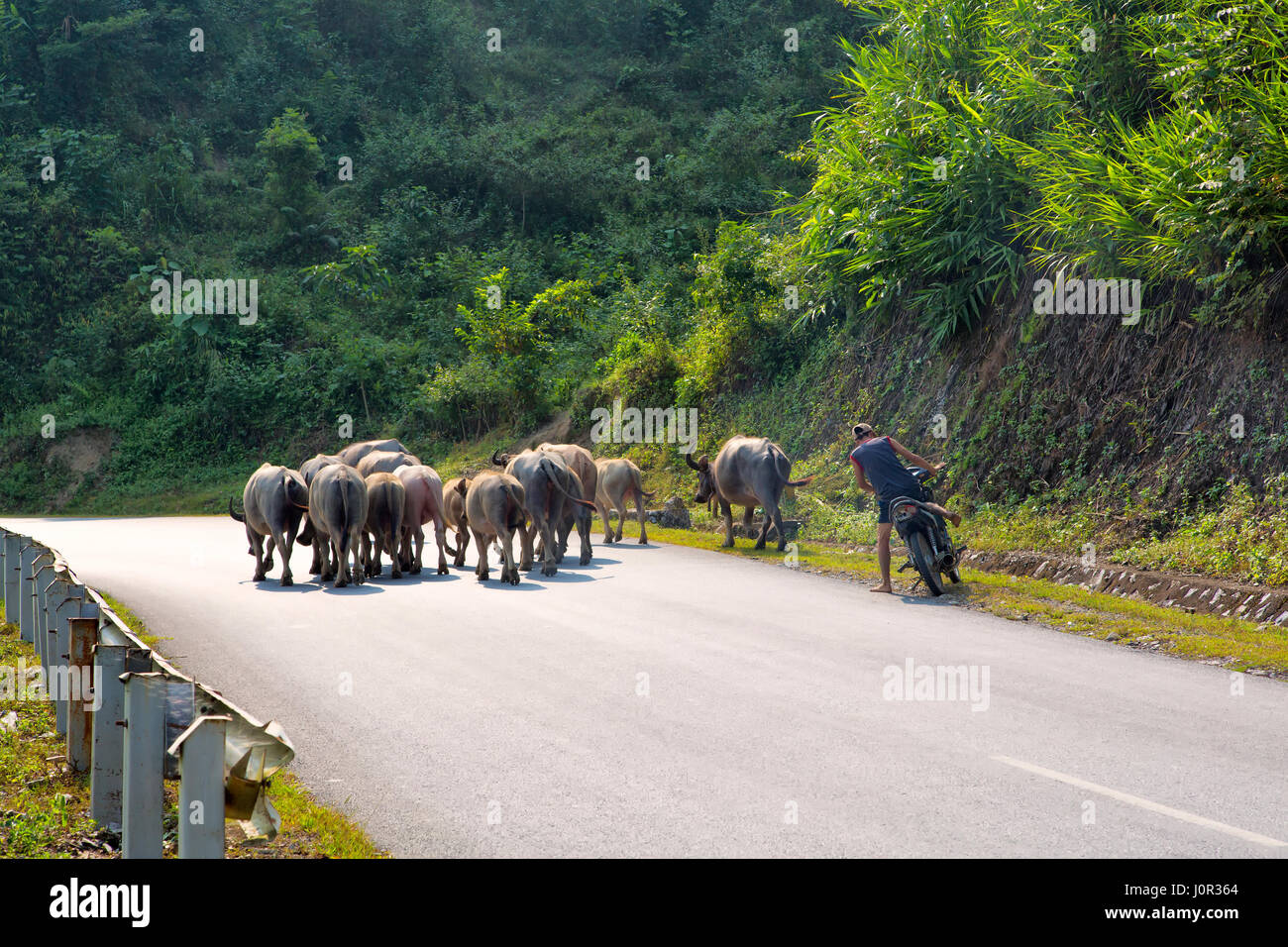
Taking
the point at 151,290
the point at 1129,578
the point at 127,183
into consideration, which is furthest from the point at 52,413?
the point at 1129,578

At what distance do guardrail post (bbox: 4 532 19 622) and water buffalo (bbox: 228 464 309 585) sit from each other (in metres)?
3.57

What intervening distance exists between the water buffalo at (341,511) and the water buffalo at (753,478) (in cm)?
646

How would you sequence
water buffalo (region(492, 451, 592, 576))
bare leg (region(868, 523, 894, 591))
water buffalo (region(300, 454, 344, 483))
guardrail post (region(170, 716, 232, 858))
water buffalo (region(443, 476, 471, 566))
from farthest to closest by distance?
water buffalo (region(443, 476, 471, 566)) → water buffalo (region(300, 454, 344, 483)) → water buffalo (region(492, 451, 592, 576)) → bare leg (region(868, 523, 894, 591)) → guardrail post (region(170, 716, 232, 858))

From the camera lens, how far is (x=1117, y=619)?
437 inches

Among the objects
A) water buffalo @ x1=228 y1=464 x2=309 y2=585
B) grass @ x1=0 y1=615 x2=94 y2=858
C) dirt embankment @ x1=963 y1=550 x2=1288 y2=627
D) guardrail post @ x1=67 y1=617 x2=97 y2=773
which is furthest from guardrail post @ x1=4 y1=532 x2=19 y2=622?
dirt embankment @ x1=963 y1=550 x2=1288 y2=627

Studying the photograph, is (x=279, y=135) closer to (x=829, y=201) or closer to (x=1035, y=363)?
(x=829, y=201)

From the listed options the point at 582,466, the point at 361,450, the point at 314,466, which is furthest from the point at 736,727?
the point at 361,450

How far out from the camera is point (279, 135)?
135 feet

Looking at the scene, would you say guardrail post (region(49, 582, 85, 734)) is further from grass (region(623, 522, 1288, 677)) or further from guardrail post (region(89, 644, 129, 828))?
grass (region(623, 522, 1288, 677))

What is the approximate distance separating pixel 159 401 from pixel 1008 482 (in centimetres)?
2808

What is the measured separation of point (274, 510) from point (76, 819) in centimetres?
914

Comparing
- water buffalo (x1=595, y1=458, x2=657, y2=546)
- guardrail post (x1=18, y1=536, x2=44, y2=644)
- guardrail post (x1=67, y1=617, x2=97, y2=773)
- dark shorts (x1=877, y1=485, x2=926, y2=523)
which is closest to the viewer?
guardrail post (x1=67, y1=617, x2=97, y2=773)

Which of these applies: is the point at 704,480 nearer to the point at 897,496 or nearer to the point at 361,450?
the point at 361,450

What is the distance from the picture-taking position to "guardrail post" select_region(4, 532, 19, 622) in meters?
10.9
